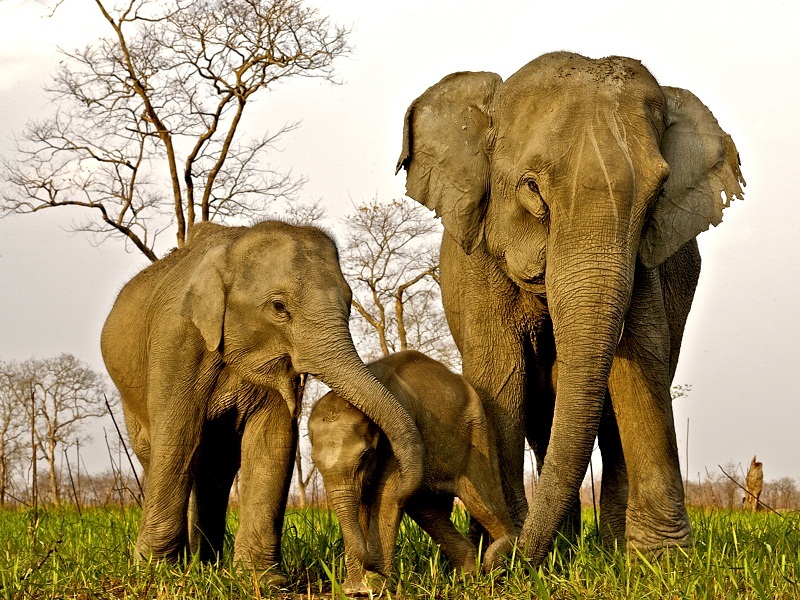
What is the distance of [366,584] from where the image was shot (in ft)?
20.6

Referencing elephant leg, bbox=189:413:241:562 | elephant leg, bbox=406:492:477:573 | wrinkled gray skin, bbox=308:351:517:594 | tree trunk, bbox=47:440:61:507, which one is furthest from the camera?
tree trunk, bbox=47:440:61:507

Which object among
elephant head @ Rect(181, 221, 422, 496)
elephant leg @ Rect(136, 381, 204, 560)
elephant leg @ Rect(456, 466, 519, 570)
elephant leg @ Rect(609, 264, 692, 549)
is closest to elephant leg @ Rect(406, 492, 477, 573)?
elephant leg @ Rect(456, 466, 519, 570)

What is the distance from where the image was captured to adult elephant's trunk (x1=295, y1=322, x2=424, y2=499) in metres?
6.35

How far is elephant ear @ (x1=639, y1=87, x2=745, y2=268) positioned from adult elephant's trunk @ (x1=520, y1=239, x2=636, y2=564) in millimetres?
585

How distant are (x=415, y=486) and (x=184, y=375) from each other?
1942mm

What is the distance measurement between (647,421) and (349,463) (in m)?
2.21

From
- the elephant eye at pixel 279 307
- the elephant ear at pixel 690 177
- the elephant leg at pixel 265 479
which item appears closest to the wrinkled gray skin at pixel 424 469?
the elephant eye at pixel 279 307

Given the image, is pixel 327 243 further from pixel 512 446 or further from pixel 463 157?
pixel 512 446

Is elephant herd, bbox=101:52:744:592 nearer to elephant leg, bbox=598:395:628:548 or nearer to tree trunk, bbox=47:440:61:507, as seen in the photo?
elephant leg, bbox=598:395:628:548

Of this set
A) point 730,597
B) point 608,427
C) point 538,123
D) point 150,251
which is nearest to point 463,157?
point 538,123

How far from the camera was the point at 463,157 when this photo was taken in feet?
24.2

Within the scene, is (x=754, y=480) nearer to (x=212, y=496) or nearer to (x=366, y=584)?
(x=212, y=496)

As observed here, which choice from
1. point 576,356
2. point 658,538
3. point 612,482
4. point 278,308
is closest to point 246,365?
point 278,308

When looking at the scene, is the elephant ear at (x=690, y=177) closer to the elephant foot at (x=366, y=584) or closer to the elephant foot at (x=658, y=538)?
the elephant foot at (x=658, y=538)
